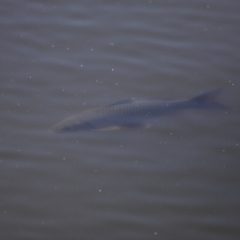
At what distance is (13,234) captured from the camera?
3324mm

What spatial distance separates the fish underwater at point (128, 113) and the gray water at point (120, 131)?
0.26ft

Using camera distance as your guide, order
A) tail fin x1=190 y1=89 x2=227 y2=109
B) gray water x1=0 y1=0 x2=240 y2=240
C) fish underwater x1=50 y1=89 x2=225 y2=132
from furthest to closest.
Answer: tail fin x1=190 y1=89 x2=227 y2=109, fish underwater x1=50 y1=89 x2=225 y2=132, gray water x1=0 y1=0 x2=240 y2=240

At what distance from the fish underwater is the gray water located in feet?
0.26

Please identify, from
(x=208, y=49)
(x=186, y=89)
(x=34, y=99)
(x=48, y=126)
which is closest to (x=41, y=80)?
(x=34, y=99)

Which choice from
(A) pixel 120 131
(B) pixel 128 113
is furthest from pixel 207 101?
(A) pixel 120 131

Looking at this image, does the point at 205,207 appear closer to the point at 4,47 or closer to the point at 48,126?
the point at 48,126

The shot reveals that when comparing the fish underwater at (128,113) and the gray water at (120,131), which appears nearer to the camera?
the gray water at (120,131)

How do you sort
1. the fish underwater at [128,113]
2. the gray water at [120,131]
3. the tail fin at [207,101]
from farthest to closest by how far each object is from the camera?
1. the tail fin at [207,101]
2. the fish underwater at [128,113]
3. the gray water at [120,131]

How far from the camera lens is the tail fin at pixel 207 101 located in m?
4.26

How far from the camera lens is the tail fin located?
4258mm

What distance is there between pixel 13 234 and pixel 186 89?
2340 millimetres

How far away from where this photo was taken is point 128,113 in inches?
163

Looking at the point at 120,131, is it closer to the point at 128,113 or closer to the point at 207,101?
the point at 128,113

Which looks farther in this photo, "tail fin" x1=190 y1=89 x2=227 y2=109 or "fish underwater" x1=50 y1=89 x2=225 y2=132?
"tail fin" x1=190 y1=89 x2=227 y2=109
